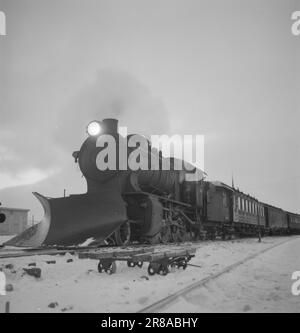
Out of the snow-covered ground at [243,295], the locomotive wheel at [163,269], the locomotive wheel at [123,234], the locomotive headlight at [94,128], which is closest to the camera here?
the snow-covered ground at [243,295]

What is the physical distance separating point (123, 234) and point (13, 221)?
19.3 m

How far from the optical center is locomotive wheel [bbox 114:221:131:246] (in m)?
9.65

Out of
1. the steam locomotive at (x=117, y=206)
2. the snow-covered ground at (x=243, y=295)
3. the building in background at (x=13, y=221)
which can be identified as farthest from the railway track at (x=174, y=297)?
the building in background at (x=13, y=221)

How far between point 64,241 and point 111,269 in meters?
3.24

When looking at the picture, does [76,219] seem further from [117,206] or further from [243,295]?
[243,295]

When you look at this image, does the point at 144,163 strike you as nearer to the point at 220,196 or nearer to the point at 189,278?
the point at 189,278

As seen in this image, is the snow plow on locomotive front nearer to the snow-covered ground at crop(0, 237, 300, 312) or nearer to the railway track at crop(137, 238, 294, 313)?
the snow-covered ground at crop(0, 237, 300, 312)

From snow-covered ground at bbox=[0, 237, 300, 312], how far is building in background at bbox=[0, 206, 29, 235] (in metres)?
20.6

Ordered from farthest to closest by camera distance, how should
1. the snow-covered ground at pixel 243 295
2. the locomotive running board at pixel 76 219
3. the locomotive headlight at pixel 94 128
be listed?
1. the locomotive headlight at pixel 94 128
2. the locomotive running board at pixel 76 219
3. the snow-covered ground at pixel 243 295

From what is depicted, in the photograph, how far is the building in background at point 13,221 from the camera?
84.7 feet

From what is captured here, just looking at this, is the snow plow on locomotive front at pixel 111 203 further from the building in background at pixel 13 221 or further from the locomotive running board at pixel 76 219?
the building in background at pixel 13 221

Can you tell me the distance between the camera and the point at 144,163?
11.2 meters

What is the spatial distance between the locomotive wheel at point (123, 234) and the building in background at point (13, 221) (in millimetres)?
18000

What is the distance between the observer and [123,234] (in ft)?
33.1
